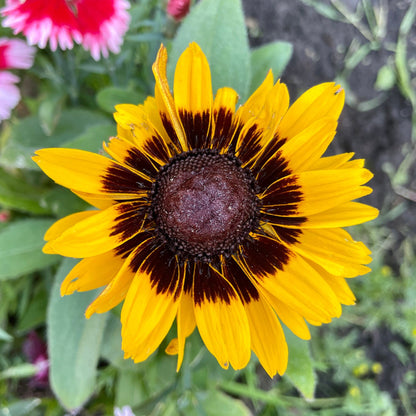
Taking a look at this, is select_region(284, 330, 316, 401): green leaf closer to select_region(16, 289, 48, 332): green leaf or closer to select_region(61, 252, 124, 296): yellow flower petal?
select_region(61, 252, 124, 296): yellow flower petal

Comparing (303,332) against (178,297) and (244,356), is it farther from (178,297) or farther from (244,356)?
(178,297)

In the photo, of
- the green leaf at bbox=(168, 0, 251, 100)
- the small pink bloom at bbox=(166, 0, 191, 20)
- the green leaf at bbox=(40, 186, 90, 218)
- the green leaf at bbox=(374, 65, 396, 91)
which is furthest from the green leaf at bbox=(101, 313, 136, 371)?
the green leaf at bbox=(374, 65, 396, 91)

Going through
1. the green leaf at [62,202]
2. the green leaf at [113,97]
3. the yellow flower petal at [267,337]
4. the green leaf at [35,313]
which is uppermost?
the green leaf at [113,97]

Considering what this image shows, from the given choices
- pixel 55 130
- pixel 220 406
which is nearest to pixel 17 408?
pixel 220 406

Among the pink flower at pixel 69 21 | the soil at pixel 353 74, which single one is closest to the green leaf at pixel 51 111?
the pink flower at pixel 69 21

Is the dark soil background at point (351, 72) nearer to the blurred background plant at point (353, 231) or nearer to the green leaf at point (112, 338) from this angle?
the blurred background plant at point (353, 231)

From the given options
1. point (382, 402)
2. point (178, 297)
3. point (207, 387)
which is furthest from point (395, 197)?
point (178, 297)
